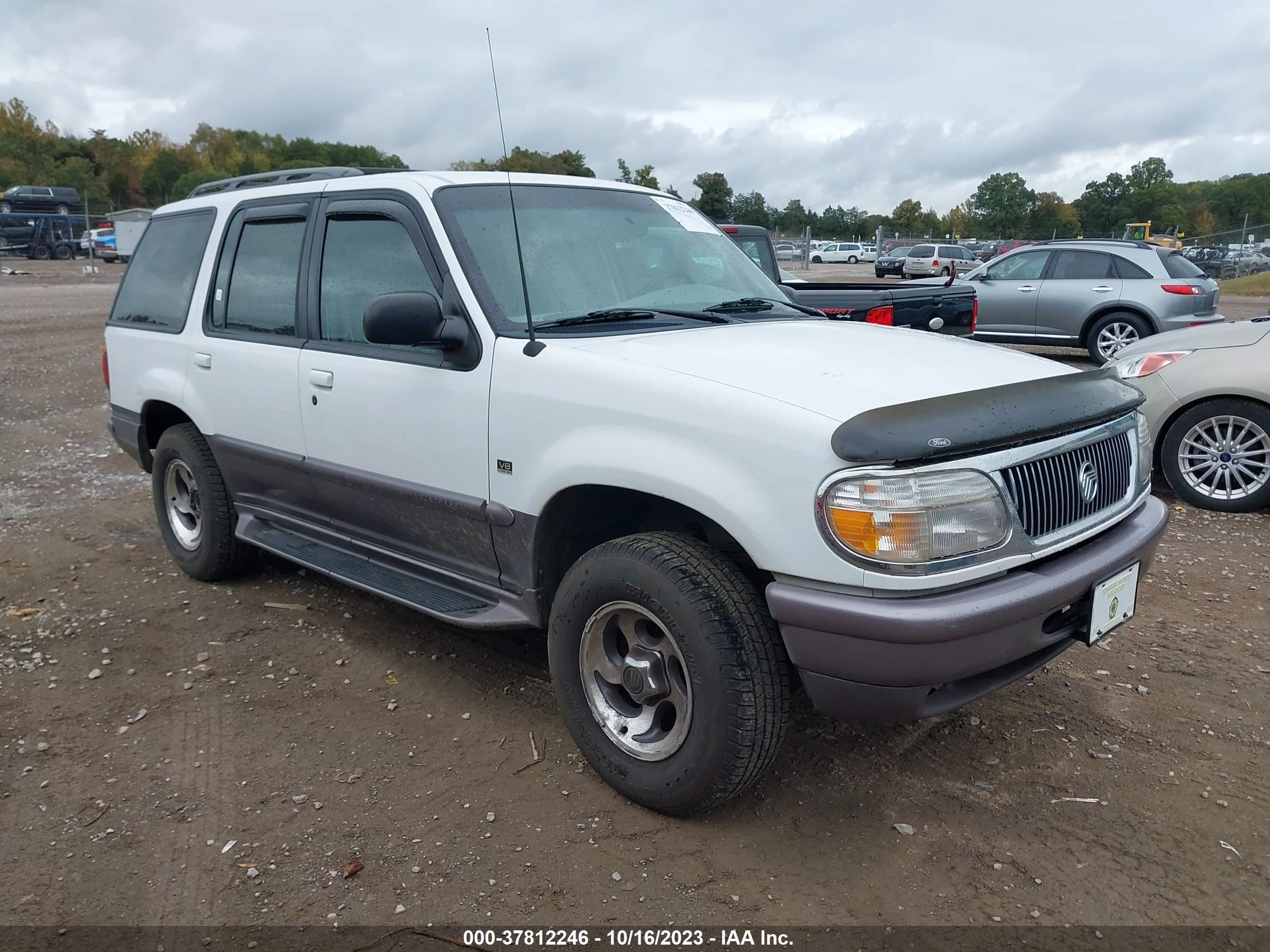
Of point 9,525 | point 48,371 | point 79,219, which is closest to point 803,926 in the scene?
point 9,525

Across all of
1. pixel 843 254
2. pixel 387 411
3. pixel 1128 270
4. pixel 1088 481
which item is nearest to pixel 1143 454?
pixel 1088 481

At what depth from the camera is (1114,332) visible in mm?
12227

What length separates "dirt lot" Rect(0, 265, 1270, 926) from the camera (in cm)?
265

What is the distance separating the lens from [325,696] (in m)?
3.88

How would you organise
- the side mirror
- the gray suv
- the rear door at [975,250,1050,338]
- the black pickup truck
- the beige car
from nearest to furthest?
the side mirror
the beige car
the black pickup truck
the gray suv
the rear door at [975,250,1050,338]

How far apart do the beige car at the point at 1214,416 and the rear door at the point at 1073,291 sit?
20.2 ft

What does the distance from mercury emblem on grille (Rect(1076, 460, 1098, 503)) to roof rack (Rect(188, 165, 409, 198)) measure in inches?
114

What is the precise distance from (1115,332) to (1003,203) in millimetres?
82886

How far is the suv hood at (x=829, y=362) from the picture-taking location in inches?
106

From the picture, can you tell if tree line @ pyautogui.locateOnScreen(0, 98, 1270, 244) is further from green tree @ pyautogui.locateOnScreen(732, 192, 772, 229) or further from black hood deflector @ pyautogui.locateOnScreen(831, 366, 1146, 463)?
black hood deflector @ pyautogui.locateOnScreen(831, 366, 1146, 463)

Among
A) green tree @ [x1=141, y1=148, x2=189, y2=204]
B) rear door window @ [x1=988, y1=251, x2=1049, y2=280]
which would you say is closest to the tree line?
green tree @ [x1=141, y1=148, x2=189, y2=204]

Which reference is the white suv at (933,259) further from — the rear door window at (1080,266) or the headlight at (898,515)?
the headlight at (898,515)

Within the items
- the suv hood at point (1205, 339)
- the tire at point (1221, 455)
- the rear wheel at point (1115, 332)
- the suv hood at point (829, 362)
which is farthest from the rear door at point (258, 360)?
the rear wheel at point (1115, 332)

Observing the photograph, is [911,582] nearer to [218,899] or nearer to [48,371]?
[218,899]
